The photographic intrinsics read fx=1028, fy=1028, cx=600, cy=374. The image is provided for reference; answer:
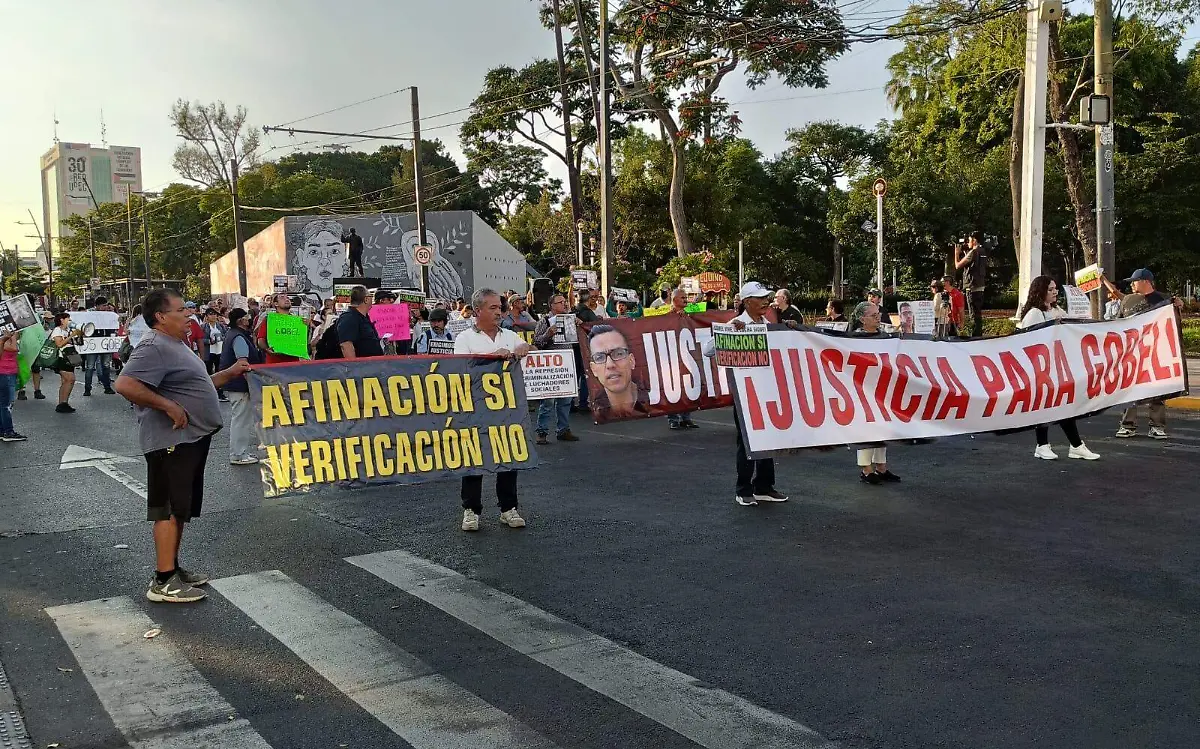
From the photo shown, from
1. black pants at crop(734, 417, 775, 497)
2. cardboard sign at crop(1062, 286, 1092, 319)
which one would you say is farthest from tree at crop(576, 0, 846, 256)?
black pants at crop(734, 417, 775, 497)

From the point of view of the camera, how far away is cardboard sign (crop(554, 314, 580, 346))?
1362 cm

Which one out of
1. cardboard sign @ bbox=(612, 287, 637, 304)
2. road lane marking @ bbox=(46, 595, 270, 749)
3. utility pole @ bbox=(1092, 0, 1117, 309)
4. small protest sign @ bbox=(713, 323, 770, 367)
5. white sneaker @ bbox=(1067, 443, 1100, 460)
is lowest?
road lane marking @ bbox=(46, 595, 270, 749)

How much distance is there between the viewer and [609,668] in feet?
15.4

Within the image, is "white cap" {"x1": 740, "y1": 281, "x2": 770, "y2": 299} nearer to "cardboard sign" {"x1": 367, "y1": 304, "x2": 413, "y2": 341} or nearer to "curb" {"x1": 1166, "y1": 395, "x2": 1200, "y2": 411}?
"curb" {"x1": 1166, "y1": 395, "x2": 1200, "y2": 411}

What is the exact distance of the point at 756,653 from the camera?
4.84m

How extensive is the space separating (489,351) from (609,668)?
348cm

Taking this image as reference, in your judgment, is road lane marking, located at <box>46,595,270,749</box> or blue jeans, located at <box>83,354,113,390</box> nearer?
road lane marking, located at <box>46,595,270,749</box>

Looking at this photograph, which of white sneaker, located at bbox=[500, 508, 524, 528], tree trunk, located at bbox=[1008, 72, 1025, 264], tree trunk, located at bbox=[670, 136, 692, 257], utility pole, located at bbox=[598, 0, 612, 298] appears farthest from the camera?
tree trunk, located at bbox=[670, 136, 692, 257]

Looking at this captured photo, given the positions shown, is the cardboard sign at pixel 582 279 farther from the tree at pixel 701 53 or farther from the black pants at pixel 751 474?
the black pants at pixel 751 474

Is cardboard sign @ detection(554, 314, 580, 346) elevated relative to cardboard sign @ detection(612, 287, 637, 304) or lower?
lower

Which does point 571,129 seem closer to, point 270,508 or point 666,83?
point 666,83

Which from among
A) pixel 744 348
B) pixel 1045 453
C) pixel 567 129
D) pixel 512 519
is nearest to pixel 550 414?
pixel 744 348

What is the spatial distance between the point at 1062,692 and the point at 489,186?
6666 centimetres

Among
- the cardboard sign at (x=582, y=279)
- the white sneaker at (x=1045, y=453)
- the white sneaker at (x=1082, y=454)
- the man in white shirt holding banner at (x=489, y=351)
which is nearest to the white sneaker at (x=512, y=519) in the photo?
the man in white shirt holding banner at (x=489, y=351)
